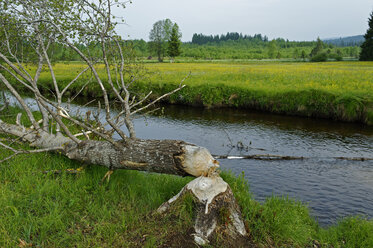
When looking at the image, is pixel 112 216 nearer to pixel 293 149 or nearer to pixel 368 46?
pixel 293 149

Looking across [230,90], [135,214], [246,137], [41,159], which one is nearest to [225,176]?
[135,214]

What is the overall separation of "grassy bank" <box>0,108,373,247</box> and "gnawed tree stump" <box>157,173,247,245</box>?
17 centimetres

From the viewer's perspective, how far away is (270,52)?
13762cm

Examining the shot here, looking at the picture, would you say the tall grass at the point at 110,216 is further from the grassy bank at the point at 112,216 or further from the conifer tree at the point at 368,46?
the conifer tree at the point at 368,46

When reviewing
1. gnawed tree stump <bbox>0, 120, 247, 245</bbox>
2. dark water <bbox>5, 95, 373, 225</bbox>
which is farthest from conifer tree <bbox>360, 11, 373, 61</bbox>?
gnawed tree stump <bbox>0, 120, 247, 245</bbox>

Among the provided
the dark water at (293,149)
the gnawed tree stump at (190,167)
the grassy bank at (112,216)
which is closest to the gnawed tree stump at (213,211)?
the gnawed tree stump at (190,167)

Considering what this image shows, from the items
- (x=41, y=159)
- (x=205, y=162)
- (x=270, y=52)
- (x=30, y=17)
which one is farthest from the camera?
(x=270, y=52)

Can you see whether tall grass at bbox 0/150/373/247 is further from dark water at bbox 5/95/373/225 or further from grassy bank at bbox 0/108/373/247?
dark water at bbox 5/95/373/225

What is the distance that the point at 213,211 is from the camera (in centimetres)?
478

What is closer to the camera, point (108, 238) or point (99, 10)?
point (108, 238)

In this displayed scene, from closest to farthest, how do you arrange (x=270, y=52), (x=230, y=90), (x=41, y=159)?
1. (x=41, y=159)
2. (x=230, y=90)
3. (x=270, y=52)

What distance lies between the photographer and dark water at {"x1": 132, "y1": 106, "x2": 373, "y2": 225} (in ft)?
26.8

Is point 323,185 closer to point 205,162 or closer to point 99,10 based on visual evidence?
point 205,162

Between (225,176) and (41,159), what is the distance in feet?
15.8
